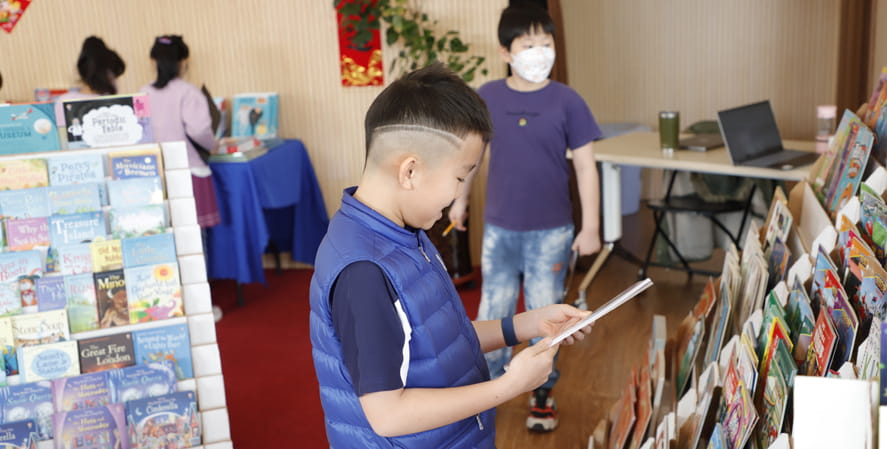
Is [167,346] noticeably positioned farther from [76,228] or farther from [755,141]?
[755,141]

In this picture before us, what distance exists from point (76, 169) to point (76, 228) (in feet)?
0.53

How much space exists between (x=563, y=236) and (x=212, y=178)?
2215 mm

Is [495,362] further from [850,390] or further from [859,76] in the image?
[859,76]

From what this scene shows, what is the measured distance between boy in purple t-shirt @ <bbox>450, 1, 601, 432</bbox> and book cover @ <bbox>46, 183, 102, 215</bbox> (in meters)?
1.33

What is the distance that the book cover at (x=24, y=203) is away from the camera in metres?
2.21

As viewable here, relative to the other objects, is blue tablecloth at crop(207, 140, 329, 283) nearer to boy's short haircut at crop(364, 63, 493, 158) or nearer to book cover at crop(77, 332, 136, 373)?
book cover at crop(77, 332, 136, 373)

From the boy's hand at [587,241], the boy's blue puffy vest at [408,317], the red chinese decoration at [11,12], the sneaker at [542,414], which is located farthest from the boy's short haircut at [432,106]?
the red chinese decoration at [11,12]

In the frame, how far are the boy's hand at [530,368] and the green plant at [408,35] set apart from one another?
3.25 metres

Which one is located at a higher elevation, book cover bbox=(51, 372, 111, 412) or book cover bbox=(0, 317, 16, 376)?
book cover bbox=(0, 317, 16, 376)

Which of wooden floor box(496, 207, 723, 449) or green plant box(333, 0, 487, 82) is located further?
green plant box(333, 0, 487, 82)

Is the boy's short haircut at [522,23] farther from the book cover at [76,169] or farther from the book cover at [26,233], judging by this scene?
the book cover at [26,233]

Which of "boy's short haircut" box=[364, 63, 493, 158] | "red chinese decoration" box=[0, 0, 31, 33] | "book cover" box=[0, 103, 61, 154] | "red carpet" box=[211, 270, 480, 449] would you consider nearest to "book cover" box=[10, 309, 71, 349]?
"book cover" box=[0, 103, 61, 154]

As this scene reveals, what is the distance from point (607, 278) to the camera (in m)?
4.82

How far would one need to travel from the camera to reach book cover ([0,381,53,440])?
7.34 ft
